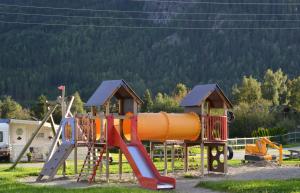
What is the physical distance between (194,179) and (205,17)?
491 ft

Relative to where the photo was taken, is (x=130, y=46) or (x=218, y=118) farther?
(x=130, y=46)

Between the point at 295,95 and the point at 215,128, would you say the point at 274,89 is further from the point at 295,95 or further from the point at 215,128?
the point at 215,128

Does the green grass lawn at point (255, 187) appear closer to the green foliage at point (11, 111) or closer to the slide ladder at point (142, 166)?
the slide ladder at point (142, 166)

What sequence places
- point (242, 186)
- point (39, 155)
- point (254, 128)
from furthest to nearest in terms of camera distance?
point (254, 128), point (39, 155), point (242, 186)

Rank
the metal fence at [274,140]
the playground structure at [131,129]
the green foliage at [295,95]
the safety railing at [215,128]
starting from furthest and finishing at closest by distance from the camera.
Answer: the green foliage at [295,95], the metal fence at [274,140], the safety railing at [215,128], the playground structure at [131,129]

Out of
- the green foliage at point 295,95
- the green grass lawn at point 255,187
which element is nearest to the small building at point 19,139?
the green grass lawn at point 255,187

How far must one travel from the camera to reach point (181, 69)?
153125mm

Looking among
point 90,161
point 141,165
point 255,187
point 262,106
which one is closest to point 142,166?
point 141,165

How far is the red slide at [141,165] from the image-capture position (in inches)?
850

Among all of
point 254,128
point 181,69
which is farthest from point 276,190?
Result: point 181,69

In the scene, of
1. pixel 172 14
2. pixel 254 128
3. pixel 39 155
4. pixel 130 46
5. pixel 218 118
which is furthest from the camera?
pixel 172 14

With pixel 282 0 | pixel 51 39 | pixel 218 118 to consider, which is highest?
pixel 282 0

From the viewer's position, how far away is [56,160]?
25.6m

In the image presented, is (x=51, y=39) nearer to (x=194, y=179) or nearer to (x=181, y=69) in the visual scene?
(x=181, y=69)
